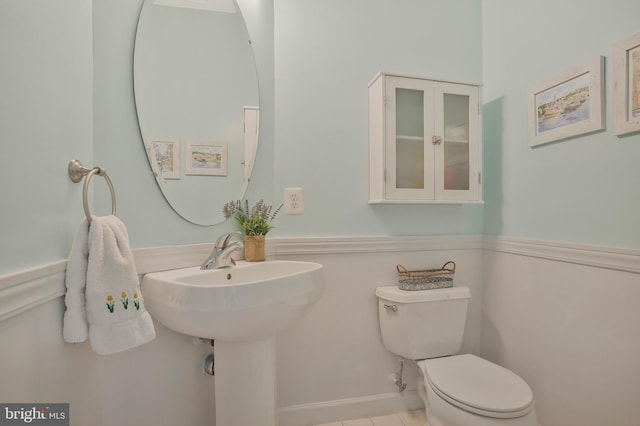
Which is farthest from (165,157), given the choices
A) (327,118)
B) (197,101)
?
(327,118)

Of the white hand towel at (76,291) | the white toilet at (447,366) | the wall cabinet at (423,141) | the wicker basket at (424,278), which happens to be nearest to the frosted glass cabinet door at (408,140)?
the wall cabinet at (423,141)

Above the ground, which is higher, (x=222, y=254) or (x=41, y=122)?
(x=41, y=122)

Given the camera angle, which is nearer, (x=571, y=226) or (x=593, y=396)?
(x=593, y=396)

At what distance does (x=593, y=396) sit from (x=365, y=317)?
3.00 ft

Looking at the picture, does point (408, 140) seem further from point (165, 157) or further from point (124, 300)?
point (124, 300)

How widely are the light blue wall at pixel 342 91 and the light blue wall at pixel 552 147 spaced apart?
0.81 feet

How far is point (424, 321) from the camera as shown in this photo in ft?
4.56

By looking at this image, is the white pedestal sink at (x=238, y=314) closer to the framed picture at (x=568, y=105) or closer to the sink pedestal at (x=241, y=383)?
the sink pedestal at (x=241, y=383)

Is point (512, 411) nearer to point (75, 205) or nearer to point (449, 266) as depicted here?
point (449, 266)

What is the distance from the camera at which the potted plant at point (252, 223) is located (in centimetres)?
126

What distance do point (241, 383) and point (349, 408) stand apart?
0.73 metres

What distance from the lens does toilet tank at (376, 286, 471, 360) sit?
1.38 m

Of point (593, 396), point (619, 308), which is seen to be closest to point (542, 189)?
point (619, 308)

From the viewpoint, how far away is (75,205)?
2.93 feet
